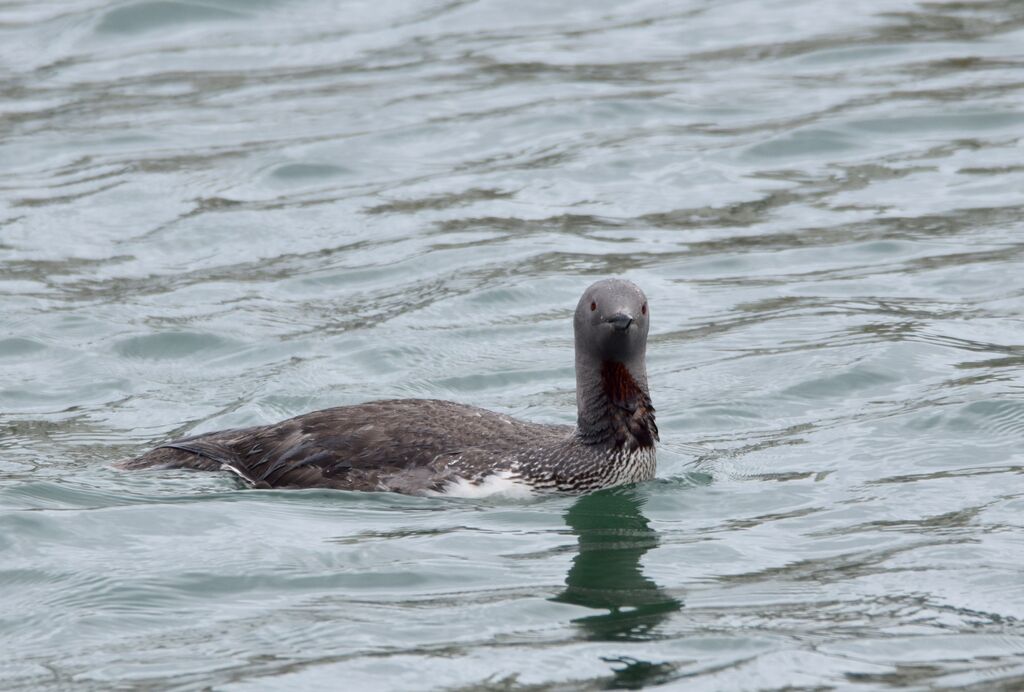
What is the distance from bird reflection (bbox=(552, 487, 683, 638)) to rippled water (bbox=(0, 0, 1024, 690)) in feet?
0.09

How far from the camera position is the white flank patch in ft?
32.8

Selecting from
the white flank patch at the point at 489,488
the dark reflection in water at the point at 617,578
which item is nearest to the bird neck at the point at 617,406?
the dark reflection in water at the point at 617,578

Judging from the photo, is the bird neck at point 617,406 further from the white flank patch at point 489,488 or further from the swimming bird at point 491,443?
the white flank patch at point 489,488

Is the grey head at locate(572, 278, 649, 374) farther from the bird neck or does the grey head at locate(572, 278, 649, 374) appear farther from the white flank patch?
the white flank patch

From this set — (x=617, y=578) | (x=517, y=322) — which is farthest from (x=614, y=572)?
(x=517, y=322)

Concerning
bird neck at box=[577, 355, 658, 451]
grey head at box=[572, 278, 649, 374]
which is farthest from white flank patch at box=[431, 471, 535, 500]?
grey head at box=[572, 278, 649, 374]

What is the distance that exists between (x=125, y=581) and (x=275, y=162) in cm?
833

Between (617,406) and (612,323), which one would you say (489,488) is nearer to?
(617,406)

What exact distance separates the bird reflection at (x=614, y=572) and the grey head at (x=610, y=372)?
0.35 m

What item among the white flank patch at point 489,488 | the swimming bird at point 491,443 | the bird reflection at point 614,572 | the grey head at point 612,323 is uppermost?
the grey head at point 612,323

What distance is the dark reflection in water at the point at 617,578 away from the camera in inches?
316

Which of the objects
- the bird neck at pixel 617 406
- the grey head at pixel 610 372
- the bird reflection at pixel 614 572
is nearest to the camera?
the bird reflection at pixel 614 572

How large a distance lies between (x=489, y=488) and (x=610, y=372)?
3.00 feet

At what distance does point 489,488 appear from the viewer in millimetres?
9984
